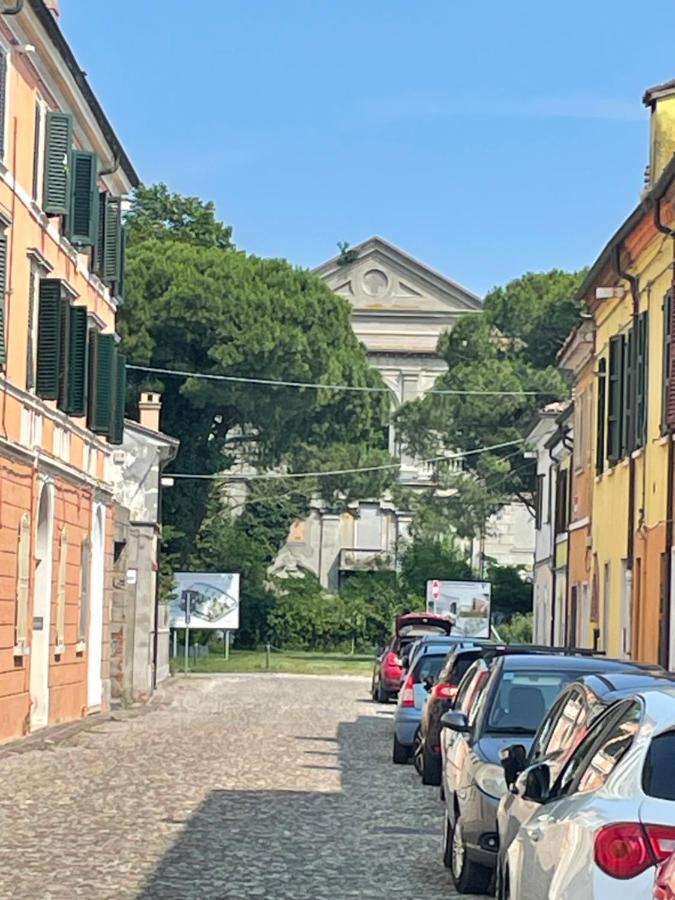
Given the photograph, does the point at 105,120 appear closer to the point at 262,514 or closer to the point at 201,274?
the point at 201,274

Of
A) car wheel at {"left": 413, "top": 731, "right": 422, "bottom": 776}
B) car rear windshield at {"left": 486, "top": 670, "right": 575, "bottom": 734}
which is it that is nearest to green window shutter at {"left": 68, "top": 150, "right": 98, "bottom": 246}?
car wheel at {"left": 413, "top": 731, "right": 422, "bottom": 776}

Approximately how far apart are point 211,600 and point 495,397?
12337 millimetres

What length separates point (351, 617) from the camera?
7131cm

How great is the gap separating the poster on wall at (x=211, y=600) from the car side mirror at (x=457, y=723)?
4499cm

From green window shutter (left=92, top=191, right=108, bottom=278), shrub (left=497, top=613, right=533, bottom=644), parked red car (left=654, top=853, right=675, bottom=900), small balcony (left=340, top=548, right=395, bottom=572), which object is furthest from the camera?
small balcony (left=340, top=548, right=395, bottom=572)

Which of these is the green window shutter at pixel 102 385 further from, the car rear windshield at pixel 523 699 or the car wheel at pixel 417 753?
the car rear windshield at pixel 523 699

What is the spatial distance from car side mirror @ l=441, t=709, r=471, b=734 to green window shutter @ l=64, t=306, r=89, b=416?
14051 millimetres

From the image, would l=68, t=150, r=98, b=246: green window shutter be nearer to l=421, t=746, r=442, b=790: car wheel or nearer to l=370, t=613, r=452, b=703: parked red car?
l=421, t=746, r=442, b=790: car wheel

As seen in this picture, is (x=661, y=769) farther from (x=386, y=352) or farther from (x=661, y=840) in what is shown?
(x=386, y=352)

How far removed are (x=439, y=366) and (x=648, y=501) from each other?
55440mm

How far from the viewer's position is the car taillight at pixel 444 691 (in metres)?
18.9

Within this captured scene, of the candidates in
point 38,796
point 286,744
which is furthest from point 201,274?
point 38,796

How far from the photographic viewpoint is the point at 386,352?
7994 cm

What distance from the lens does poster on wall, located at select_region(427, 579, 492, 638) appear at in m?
63.2
